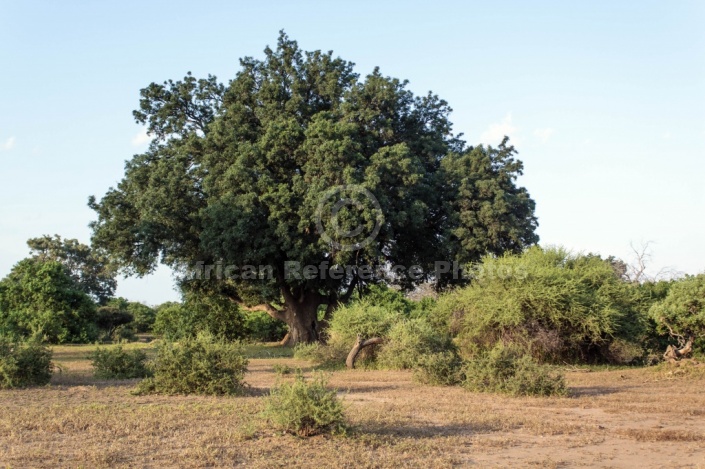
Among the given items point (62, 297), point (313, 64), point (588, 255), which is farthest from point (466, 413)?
point (62, 297)

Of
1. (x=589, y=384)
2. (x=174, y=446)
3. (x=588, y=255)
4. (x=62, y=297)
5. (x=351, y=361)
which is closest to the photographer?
(x=174, y=446)

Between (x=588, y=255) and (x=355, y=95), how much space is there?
10702 millimetres

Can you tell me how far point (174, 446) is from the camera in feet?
24.6

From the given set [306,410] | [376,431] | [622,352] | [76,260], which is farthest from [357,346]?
[76,260]

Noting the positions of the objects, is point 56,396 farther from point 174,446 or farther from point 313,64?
point 313,64

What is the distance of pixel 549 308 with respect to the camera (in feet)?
56.9

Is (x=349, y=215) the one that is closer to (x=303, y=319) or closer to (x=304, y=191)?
(x=304, y=191)

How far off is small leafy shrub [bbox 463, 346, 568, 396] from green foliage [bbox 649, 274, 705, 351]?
→ 5.82 metres

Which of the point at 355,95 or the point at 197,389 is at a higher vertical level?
the point at 355,95

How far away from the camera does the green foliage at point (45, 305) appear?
30.7 meters

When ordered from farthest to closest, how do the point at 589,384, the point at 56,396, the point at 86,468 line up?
the point at 589,384, the point at 56,396, the point at 86,468

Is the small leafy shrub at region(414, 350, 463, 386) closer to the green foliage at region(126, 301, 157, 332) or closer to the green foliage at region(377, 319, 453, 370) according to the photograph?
the green foliage at region(377, 319, 453, 370)

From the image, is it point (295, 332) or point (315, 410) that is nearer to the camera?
point (315, 410)

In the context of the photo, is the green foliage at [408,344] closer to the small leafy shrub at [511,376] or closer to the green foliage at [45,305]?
the small leafy shrub at [511,376]
